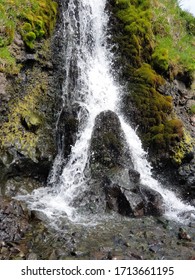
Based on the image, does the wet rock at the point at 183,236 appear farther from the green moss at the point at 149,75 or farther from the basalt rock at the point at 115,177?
the green moss at the point at 149,75

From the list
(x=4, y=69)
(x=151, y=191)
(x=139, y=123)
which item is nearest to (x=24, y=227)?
(x=151, y=191)

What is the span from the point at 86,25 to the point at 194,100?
607 centimetres

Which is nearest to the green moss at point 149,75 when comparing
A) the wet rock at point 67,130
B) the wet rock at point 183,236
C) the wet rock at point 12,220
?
the wet rock at point 67,130

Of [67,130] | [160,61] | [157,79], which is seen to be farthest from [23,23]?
[160,61]

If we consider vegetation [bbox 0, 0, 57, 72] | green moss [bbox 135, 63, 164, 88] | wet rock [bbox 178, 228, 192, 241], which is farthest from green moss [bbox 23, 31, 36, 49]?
wet rock [bbox 178, 228, 192, 241]

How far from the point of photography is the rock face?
28.1 ft

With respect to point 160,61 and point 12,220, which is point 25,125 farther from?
point 160,61

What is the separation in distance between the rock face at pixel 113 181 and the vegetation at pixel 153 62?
1.82m

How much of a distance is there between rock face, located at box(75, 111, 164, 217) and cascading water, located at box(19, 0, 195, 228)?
1.02ft

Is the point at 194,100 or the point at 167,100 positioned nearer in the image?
the point at 167,100

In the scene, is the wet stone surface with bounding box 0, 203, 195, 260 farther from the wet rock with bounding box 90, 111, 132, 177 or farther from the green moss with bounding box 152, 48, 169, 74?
the green moss with bounding box 152, 48, 169, 74

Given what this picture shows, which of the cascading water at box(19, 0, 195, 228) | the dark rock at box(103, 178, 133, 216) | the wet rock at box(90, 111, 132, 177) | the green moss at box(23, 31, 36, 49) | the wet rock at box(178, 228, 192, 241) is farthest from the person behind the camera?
the green moss at box(23, 31, 36, 49)
